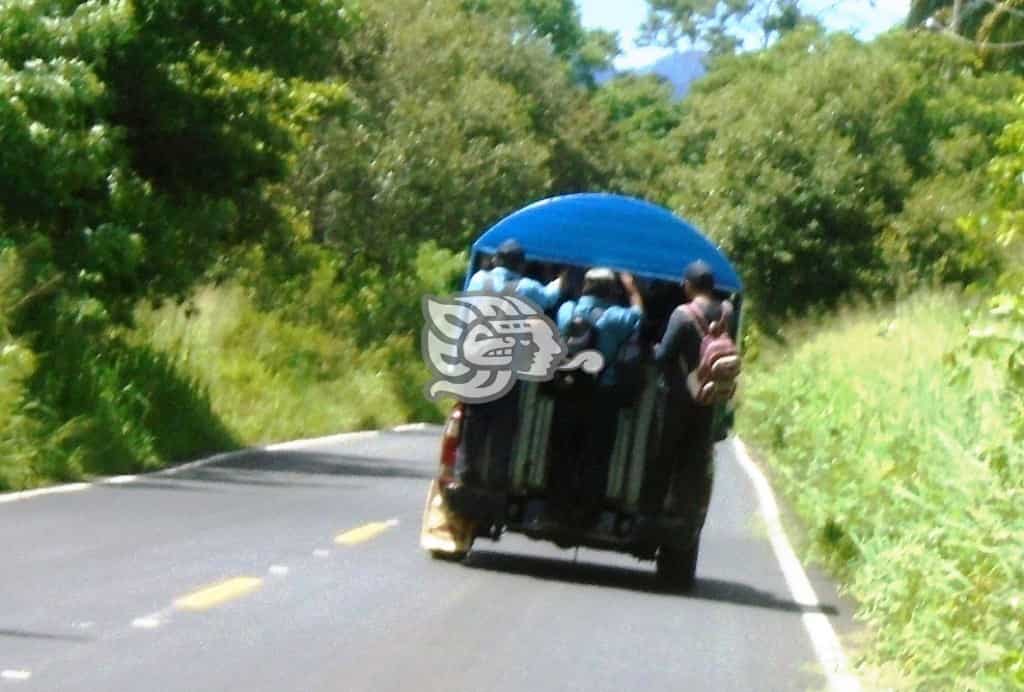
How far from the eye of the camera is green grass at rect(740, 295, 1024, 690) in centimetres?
1029

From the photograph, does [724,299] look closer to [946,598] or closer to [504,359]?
[504,359]

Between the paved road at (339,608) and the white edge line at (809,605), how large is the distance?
0.11 m

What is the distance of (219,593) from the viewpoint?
1323 cm

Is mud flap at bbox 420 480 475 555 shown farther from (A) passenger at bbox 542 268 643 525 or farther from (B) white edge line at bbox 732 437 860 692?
(B) white edge line at bbox 732 437 860 692

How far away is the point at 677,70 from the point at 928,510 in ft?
→ 417

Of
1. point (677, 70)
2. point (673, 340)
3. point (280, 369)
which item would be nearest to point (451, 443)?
point (673, 340)

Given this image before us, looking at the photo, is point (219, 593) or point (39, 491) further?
point (39, 491)

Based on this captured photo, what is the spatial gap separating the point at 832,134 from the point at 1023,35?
36.0 meters

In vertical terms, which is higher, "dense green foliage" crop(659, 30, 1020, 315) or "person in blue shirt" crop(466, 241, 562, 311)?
"dense green foliage" crop(659, 30, 1020, 315)

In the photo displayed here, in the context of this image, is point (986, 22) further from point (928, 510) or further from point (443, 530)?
point (443, 530)

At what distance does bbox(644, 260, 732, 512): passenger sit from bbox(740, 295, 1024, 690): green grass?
44.0 inches

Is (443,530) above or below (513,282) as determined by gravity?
below

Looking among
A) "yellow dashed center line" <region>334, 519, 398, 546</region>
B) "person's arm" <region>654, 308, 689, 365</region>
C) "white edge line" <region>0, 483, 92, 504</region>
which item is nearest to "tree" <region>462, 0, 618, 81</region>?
"white edge line" <region>0, 483, 92, 504</region>

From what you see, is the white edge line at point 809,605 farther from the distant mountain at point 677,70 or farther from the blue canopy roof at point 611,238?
the distant mountain at point 677,70
